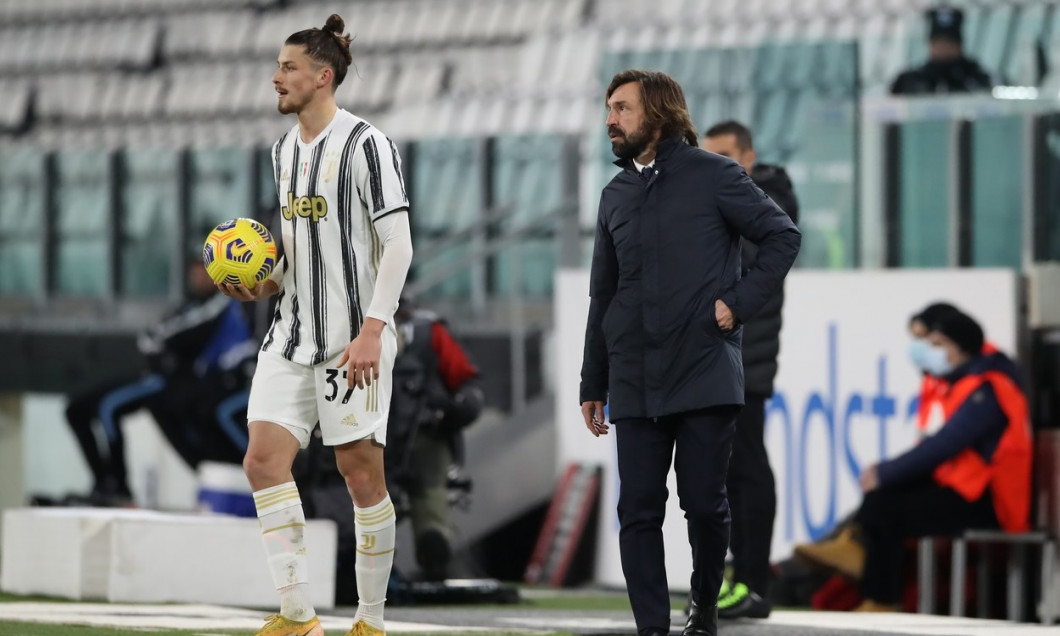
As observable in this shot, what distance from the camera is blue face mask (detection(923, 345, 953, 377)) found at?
9.41 m

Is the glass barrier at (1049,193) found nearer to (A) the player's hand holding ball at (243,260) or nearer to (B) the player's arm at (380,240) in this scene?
(B) the player's arm at (380,240)

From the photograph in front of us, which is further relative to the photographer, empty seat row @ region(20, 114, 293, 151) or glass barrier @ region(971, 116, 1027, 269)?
empty seat row @ region(20, 114, 293, 151)

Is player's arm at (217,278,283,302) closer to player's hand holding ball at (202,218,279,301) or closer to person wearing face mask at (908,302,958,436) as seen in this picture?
player's hand holding ball at (202,218,279,301)

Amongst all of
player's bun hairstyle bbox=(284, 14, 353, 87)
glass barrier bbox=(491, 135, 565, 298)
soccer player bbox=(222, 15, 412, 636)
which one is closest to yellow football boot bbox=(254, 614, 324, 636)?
soccer player bbox=(222, 15, 412, 636)

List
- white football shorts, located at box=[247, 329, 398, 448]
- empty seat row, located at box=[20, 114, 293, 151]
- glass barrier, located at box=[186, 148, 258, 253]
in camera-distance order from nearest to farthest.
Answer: white football shorts, located at box=[247, 329, 398, 448], glass barrier, located at box=[186, 148, 258, 253], empty seat row, located at box=[20, 114, 293, 151]

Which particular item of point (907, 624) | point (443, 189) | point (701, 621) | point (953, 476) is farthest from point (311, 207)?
point (443, 189)

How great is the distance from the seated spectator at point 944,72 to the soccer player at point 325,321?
5.37 meters

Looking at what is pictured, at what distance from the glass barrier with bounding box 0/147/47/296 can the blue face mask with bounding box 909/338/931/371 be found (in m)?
8.54

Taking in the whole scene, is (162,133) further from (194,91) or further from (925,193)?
(925,193)

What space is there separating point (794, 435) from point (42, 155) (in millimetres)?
8270

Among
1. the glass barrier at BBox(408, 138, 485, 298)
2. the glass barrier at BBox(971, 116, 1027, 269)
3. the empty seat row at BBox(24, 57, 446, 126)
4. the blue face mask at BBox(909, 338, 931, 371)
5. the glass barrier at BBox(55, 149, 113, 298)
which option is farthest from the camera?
the empty seat row at BBox(24, 57, 446, 126)

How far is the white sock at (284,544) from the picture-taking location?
18.2ft

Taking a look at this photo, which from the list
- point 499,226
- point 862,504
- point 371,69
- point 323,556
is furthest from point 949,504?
point 371,69

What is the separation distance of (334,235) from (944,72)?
5.71 m
